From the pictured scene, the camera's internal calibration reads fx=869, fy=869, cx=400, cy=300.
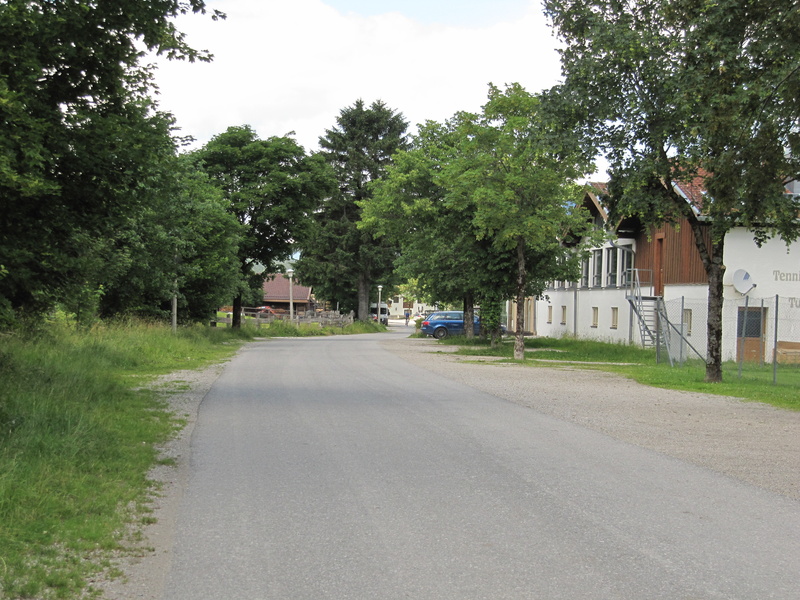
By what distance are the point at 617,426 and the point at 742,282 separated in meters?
23.5

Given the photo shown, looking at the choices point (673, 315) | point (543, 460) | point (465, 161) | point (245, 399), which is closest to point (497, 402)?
point (245, 399)

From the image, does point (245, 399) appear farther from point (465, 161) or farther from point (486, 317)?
point (486, 317)

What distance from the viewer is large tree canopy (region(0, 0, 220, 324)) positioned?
375 inches

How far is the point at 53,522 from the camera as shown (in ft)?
19.3

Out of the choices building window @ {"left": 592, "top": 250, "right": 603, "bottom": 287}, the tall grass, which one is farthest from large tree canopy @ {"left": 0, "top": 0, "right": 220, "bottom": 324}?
building window @ {"left": 592, "top": 250, "right": 603, "bottom": 287}

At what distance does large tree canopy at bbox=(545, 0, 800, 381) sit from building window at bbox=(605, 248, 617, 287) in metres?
23.1

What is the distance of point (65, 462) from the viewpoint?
24.7ft

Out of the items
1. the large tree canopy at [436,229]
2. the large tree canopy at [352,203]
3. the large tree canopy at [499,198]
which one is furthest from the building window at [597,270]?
the large tree canopy at [352,203]

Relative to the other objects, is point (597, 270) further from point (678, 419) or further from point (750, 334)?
point (678, 419)

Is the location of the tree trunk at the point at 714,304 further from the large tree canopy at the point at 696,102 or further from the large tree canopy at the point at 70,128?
the large tree canopy at the point at 70,128

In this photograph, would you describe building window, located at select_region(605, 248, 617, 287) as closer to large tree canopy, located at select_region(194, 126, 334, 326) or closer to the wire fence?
the wire fence

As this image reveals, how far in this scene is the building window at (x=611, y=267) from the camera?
43.8 metres

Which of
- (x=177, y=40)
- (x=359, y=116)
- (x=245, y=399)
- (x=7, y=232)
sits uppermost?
(x=359, y=116)

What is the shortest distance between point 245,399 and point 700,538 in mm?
10020
